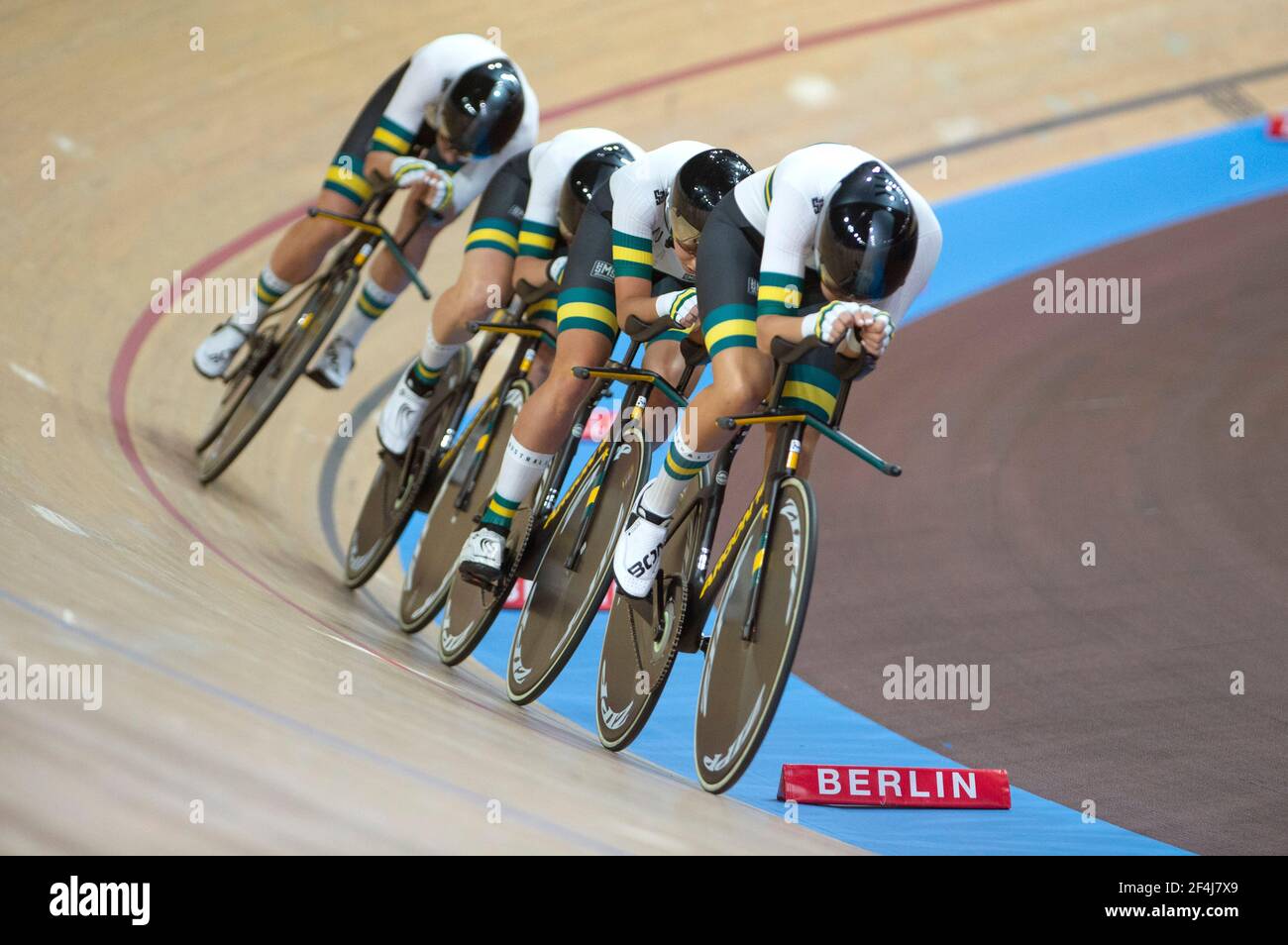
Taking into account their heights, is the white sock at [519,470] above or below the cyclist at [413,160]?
below

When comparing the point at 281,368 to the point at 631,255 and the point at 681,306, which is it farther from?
the point at 681,306

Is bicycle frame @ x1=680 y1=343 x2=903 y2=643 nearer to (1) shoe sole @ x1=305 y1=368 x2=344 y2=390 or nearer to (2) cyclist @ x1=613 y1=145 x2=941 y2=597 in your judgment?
(2) cyclist @ x1=613 y1=145 x2=941 y2=597

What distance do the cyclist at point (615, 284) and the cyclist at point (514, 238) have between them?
194 millimetres

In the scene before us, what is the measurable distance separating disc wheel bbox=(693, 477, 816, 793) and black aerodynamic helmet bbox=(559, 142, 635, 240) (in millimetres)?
1130

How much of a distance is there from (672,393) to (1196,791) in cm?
148

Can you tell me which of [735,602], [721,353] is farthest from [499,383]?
[735,602]

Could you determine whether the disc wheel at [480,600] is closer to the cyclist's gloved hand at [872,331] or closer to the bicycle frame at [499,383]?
the bicycle frame at [499,383]

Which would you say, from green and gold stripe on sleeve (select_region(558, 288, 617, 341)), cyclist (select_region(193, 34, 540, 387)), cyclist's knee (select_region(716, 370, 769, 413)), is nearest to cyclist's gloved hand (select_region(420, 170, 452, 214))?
cyclist (select_region(193, 34, 540, 387))

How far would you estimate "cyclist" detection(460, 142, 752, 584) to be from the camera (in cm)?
330

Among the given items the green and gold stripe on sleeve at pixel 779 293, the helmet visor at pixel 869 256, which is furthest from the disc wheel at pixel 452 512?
the helmet visor at pixel 869 256

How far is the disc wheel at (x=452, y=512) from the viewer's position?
4.05m

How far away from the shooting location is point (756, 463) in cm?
564
